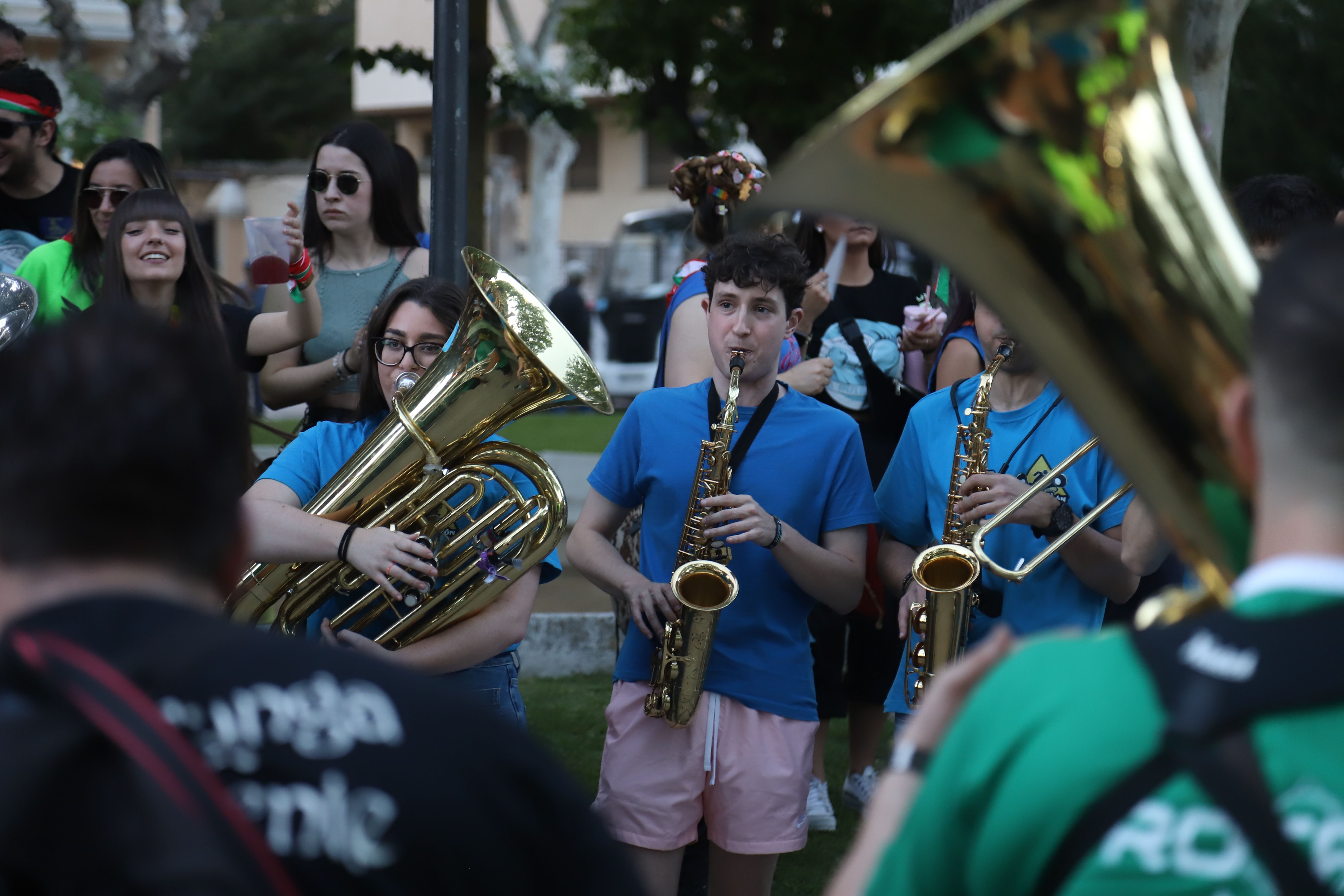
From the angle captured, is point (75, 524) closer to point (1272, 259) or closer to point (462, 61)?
point (1272, 259)

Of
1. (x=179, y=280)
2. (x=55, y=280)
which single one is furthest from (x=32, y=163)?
A: (x=179, y=280)

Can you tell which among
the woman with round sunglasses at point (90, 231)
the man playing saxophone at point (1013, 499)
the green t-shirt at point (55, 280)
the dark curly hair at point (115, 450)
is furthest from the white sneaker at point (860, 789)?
A: the dark curly hair at point (115, 450)

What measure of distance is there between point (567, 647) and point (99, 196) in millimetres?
2707

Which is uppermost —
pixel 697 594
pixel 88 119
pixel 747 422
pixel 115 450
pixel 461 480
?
pixel 88 119

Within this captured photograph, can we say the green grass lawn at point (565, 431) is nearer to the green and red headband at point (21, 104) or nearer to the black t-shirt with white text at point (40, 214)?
the black t-shirt with white text at point (40, 214)

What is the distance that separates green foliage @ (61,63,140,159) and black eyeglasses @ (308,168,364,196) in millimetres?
6691

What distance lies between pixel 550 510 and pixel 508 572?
0.54 ft

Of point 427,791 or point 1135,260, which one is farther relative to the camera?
point 1135,260

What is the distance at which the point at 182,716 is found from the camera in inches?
43.0

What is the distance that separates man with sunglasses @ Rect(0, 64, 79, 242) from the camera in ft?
14.2

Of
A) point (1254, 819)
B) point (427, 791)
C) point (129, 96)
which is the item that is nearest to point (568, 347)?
point (427, 791)

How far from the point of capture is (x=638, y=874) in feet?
4.28

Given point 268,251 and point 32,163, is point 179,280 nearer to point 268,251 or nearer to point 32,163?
point 268,251

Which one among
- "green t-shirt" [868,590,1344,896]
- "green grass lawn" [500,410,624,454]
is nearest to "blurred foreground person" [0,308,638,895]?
"green t-shirt" [868,590,1344,896]
